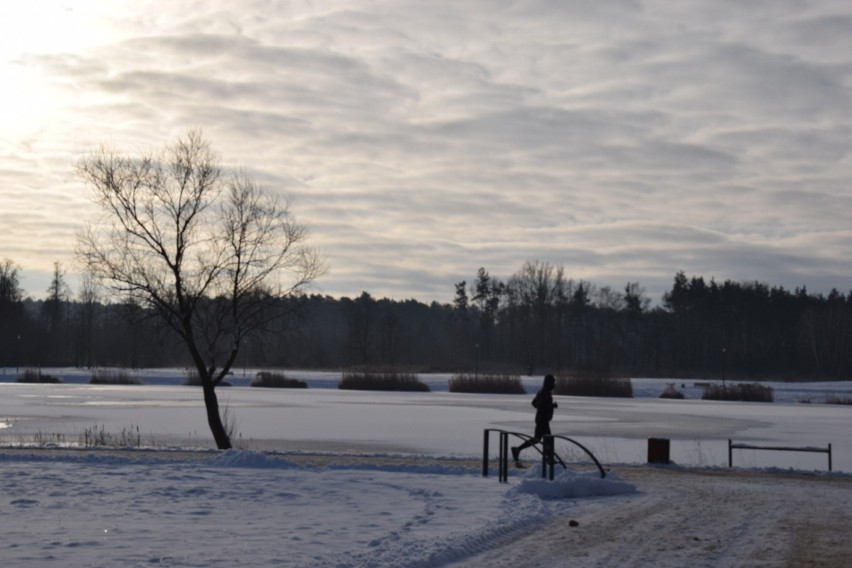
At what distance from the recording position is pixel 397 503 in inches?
612

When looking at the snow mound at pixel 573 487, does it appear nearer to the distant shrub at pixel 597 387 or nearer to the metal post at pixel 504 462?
the metal post at pixel 504 462

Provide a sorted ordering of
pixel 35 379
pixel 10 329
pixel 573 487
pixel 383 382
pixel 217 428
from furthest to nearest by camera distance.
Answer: pixel 10 329 → pixel 35 379 → pixel 383 382 → pixel 217 428 → pixel 573 487

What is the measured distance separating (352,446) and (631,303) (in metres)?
127

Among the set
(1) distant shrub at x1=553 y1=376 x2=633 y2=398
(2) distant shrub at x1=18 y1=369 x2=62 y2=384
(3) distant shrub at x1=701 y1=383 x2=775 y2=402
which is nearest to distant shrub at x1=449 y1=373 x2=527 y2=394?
(1) distant shrub at x1=553 y1=376 x2=633 y2=398

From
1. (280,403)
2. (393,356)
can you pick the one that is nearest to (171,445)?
(280,403)

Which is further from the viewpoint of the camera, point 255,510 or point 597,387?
point 597,387

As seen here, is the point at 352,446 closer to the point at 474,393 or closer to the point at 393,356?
the point at 474,393

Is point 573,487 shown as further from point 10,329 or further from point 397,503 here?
point 10,329

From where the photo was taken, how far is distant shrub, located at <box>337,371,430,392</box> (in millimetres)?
65875

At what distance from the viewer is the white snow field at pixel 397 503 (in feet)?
37.2

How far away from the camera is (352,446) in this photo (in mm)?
27438

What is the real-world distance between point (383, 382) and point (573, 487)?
50.3 m

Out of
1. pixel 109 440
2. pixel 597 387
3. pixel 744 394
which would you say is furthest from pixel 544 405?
pixel 744 394

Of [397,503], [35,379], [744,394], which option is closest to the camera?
[397,503]
